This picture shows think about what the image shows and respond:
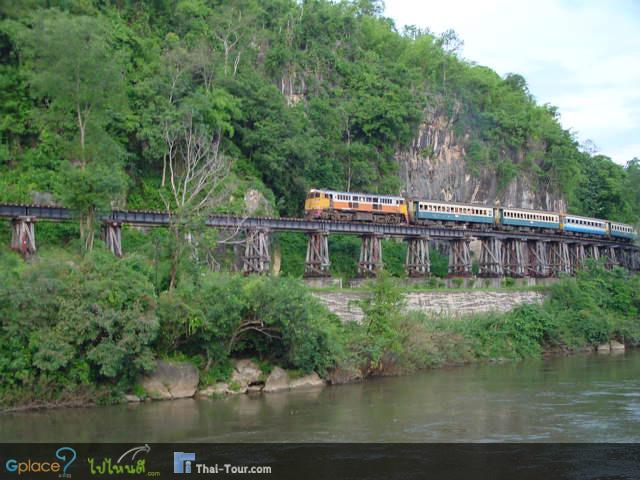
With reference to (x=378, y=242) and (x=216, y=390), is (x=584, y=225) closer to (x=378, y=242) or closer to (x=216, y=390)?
(x=378, y=242)

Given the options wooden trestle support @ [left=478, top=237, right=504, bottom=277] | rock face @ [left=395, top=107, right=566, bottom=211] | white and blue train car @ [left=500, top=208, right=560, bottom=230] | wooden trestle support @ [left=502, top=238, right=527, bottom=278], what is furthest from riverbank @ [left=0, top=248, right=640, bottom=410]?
rock face @ [left=395, top=107, right=566, bottom=211]

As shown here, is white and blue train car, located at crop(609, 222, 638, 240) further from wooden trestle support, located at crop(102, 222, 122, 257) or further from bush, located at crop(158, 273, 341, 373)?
wooden trestle support, located at crop(102, 222, 122, 257)

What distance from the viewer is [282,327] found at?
27625 mm

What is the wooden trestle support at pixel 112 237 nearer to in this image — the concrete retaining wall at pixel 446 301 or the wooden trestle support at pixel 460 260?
the concrete retaining wall at pixel 446 301

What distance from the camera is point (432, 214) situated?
169 feet

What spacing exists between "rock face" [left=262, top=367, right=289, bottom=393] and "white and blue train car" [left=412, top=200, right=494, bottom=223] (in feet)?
82.4

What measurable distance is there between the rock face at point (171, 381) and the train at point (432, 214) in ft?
68.5

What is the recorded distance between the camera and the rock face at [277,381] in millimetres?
27844

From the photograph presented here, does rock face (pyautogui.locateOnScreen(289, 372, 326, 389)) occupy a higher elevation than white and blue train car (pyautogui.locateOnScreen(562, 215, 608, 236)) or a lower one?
lower

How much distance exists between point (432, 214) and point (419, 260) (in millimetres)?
4400

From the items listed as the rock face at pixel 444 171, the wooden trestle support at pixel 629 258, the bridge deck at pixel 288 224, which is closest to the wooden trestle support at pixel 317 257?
the bridge deck at pixel 288 224
